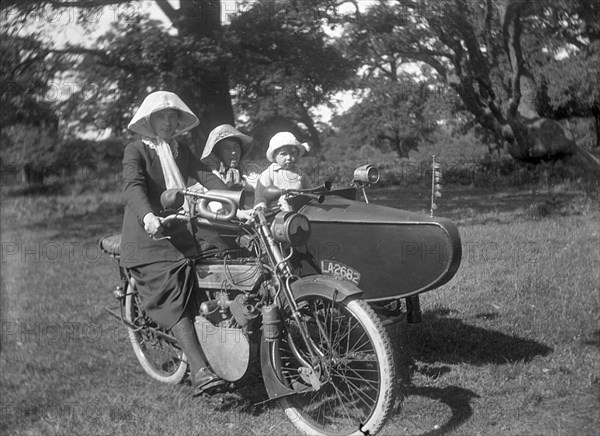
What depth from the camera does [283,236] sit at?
3.22 m

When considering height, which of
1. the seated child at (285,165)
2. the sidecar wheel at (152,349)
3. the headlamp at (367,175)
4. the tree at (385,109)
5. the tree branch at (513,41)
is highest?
the tree branch at (513,41)

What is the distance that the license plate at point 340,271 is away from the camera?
356 centimetres

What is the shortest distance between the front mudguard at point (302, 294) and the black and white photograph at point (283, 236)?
1 centimetres

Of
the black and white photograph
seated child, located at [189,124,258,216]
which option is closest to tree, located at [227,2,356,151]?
the black and white photograph

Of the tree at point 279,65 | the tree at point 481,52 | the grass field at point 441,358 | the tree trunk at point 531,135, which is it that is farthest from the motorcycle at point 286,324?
the tree trunk at point 531,135

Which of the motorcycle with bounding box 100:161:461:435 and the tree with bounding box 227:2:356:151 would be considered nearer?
the motorcycle with bounding box 100:161:461:435

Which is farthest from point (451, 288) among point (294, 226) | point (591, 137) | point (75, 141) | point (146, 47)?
point (591, 137)

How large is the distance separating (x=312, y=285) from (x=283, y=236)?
0.29 m

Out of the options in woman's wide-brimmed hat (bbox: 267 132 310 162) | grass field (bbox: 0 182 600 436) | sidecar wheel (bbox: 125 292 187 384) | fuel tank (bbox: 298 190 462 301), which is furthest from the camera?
woman's wide-brimmed hat (bbox: 267 132 310 162)

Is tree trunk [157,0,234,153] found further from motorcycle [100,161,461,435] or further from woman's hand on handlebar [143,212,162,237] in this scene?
woman's hand on handlebar [143,212,162,237]

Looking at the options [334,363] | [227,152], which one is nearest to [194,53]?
[227,152]

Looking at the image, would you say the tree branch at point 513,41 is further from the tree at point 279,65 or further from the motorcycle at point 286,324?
the motorcycle at point 286,324

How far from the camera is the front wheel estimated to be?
2.98 m

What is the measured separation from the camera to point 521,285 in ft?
18.9
